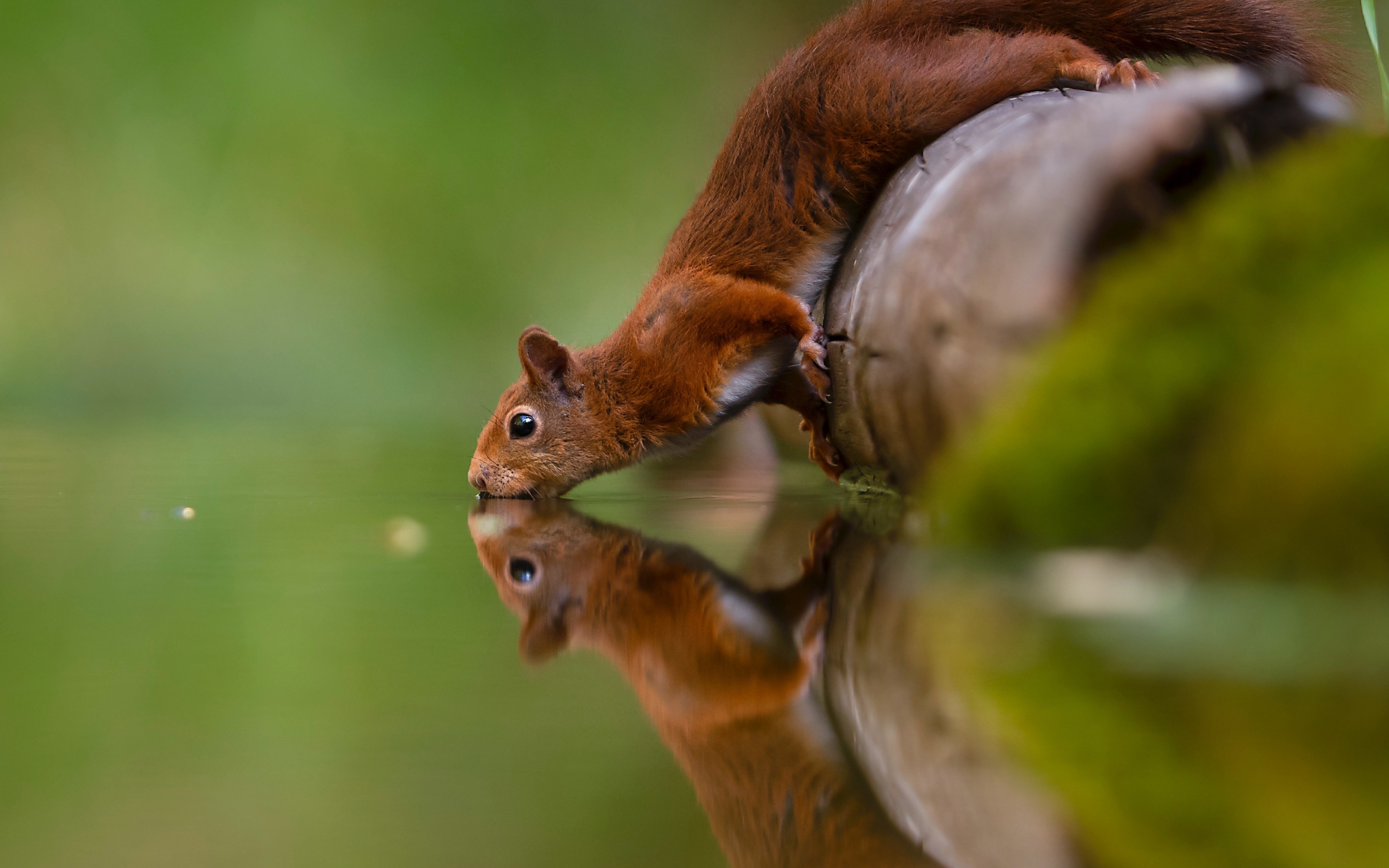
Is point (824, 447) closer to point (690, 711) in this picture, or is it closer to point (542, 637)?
point (542, 637)

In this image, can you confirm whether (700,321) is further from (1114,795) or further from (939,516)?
(1114,795)

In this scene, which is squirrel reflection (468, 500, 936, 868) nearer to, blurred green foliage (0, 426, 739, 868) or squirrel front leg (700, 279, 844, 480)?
blurred green foliage (0, 426, 739, 868)

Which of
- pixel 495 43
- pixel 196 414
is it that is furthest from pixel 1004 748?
pixel 495 43

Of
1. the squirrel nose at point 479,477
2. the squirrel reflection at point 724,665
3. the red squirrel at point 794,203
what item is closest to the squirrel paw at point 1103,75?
the red squirrel at point 794,203

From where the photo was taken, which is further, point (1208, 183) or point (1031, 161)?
point (1031, 161)

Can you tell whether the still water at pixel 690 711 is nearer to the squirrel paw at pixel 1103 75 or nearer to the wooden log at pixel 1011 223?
the wooden log at pixel 1011 223

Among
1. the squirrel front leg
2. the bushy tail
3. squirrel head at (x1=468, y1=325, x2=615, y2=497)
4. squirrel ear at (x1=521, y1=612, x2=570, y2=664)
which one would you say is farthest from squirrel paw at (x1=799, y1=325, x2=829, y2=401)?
squirrel ear at (x1=521, y1=612, x2=570, y2=664)
